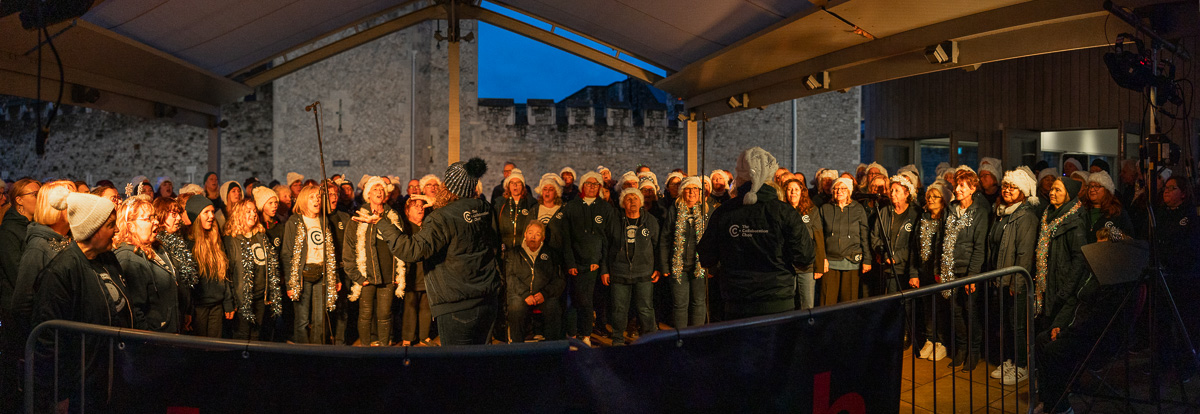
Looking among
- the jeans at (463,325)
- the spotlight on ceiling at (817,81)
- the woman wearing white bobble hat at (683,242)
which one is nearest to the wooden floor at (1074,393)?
the woman wearing white bobble hat at (683,242)

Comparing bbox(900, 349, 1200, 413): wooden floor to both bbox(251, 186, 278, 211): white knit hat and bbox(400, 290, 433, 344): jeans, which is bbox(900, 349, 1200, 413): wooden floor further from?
bbox(251, 186, 278, 211): white knit hat

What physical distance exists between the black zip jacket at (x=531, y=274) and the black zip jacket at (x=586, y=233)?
0.18 m

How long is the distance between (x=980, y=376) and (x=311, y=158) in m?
18.2

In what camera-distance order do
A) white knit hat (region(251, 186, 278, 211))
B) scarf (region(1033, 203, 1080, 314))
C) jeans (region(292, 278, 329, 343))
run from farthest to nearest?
1. white knit hat (region(251, 186, 278, 211))
2. jeans (region(292, 278, 329, 343))
3. scarf (region(1033, 203, 1080, 314))

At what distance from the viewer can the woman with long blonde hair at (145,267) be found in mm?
3314

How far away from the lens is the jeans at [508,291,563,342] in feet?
18.6

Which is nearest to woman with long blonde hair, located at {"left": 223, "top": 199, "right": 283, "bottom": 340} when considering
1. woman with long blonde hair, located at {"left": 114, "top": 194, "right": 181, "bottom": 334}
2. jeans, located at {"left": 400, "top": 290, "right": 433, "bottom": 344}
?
jeans, located at {"left": 400, "top": 290, "right": 433, "bottom": 344}

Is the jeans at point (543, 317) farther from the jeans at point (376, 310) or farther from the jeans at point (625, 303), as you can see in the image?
the jeans at point (376, 310)

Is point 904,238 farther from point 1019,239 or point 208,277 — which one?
point 208,277

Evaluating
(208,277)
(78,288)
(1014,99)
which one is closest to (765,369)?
(78,288)

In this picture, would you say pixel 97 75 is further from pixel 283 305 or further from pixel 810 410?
pixel 810 410

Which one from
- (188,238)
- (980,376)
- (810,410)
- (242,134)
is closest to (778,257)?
(810,410)

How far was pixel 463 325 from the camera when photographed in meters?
4.33

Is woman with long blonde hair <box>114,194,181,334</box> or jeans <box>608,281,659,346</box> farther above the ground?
woman with long blonde hair <box>114,194,181,334</box>
